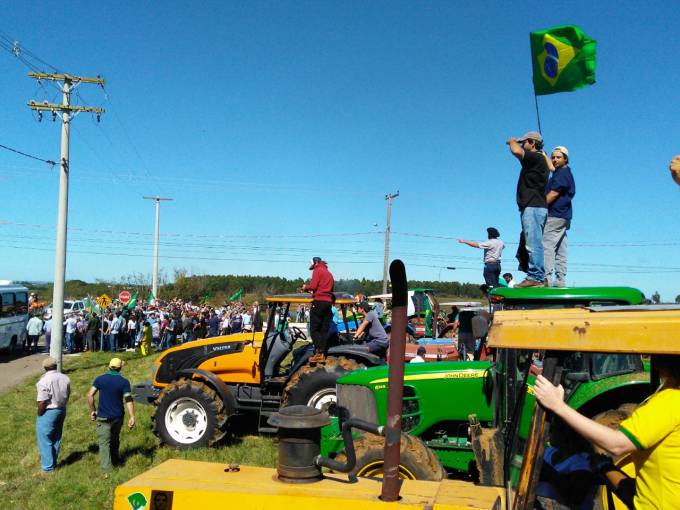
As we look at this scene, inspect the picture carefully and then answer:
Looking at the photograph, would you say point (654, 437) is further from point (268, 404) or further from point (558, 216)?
point (268, 404)

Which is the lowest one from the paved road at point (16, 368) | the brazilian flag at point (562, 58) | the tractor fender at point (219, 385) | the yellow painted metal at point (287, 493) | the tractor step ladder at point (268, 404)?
the paved road at point (16, 368)

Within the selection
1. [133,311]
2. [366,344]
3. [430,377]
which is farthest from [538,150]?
[133,311]

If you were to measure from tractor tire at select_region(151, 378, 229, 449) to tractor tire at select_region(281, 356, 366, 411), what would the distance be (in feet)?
3.58

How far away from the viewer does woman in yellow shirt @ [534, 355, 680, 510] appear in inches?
96.9

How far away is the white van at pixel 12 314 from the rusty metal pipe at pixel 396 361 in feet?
81.5

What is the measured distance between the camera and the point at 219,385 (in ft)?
31.1

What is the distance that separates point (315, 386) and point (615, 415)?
16.1 feet

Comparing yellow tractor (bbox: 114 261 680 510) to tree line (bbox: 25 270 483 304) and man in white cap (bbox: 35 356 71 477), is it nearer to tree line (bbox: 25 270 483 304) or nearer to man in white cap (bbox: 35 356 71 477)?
man in white cap (bbox: 35 356 71 477)

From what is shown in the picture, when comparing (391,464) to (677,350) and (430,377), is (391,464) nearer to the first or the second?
(677,350)

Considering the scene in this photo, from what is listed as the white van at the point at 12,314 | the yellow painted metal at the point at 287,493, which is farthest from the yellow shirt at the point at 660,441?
the white van at the point at 12,314

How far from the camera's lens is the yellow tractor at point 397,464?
270cm

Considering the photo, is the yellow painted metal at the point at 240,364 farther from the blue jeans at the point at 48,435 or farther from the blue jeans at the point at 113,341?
the blue jeans at the point at 113,341

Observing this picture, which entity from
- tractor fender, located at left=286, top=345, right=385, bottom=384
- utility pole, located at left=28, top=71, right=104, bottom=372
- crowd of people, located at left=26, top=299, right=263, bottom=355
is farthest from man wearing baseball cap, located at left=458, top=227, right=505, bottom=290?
crowd of people, located at left=26, top=299, right=263, bottom=355

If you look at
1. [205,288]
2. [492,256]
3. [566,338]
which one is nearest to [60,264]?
[492,256]
